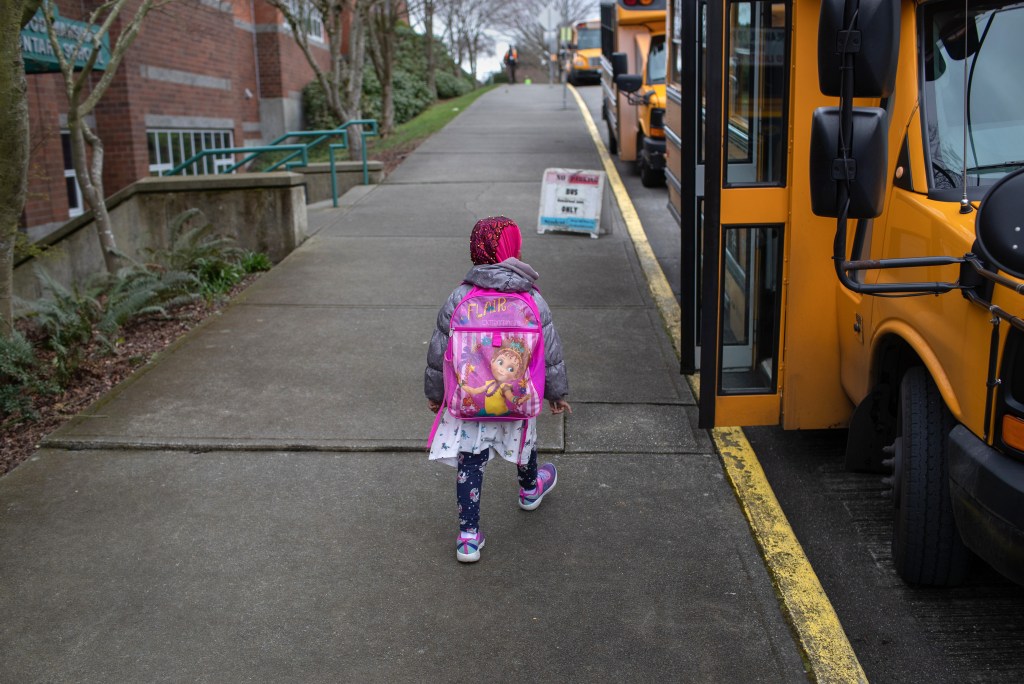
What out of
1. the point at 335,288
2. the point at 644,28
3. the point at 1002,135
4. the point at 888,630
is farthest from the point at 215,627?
the point at 644,28

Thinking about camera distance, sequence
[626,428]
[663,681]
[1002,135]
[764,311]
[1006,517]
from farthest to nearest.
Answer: [626,428]
[764,311]
[1002,135]
[663,681]
[1006,517]

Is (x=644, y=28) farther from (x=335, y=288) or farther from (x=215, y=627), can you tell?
(x=215, y=627)

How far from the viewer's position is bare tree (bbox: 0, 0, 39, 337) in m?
5.55

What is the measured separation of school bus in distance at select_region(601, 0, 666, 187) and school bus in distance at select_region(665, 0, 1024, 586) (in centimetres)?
676

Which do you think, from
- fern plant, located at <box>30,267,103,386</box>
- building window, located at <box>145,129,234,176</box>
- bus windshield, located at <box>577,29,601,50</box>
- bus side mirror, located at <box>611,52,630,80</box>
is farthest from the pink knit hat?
bus windshield, located at <box>577,29,601,50</box>

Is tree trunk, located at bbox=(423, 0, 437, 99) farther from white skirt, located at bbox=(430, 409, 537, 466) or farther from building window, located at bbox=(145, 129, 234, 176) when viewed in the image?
white skirt, located at bbox=(430, 409, 537, 466)

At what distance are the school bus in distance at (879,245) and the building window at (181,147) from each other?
12.3 m

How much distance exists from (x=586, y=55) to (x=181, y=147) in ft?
64.4

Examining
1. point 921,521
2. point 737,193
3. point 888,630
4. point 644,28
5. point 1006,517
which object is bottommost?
point 888,630

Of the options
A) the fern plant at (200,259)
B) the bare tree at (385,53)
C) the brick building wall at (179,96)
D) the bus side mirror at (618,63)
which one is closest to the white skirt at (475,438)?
the fern plant at (200,259)

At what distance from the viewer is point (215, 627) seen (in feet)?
11.7

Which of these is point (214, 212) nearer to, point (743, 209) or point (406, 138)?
point (743, 209)

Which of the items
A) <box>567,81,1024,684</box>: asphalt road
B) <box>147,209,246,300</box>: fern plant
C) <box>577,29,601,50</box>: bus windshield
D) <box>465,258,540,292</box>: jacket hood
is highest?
<box>577,29,601,50</box>: bus windshield

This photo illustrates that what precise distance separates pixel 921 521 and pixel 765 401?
120 centimetres
